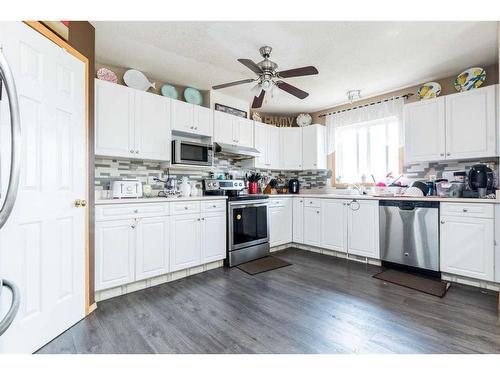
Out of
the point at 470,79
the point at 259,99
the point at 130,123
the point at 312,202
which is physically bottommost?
the point at 312,202

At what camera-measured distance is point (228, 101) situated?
12.2ft

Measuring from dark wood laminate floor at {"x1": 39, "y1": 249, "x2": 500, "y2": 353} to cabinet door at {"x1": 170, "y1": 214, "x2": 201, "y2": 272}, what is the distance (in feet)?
0.69

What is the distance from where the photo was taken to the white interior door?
1.36m

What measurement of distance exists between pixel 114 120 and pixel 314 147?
312 cm

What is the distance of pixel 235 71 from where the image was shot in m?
2.92

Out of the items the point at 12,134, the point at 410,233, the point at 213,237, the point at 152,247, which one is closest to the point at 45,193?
the point at 12,134

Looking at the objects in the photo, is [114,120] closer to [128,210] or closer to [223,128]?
[128,210]

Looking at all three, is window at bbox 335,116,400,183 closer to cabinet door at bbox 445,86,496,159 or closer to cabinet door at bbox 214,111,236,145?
cabinet door at bbox 445,86,496,159

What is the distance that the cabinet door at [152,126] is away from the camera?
2.64 metres

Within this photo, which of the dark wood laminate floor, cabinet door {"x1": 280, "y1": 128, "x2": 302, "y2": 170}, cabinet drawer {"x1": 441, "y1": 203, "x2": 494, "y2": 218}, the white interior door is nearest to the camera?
the white interior door

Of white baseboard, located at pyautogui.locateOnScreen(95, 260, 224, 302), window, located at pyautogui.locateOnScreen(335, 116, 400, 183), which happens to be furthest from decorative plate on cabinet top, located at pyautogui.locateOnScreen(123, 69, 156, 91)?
window, located at pyautogui.locateOnScreen(335, 116, 400, 183)

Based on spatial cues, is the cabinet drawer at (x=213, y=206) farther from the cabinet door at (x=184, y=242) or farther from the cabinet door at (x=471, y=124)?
the cabinet door at (x=471, y=124)

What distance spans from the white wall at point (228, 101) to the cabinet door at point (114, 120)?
1200 millimetres

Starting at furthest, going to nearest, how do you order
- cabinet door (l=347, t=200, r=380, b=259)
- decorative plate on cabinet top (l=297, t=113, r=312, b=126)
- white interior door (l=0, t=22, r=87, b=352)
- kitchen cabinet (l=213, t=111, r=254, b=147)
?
decorative plate on cabinet top (l=297, t=113, r=312, b=126) → kitchen cabinet (l=213, t=111, r=254, b=147) → cabinet door (l=347, t=200, r=380, b=259) → white interior door (l=0, t=22, r=87, b=352)
